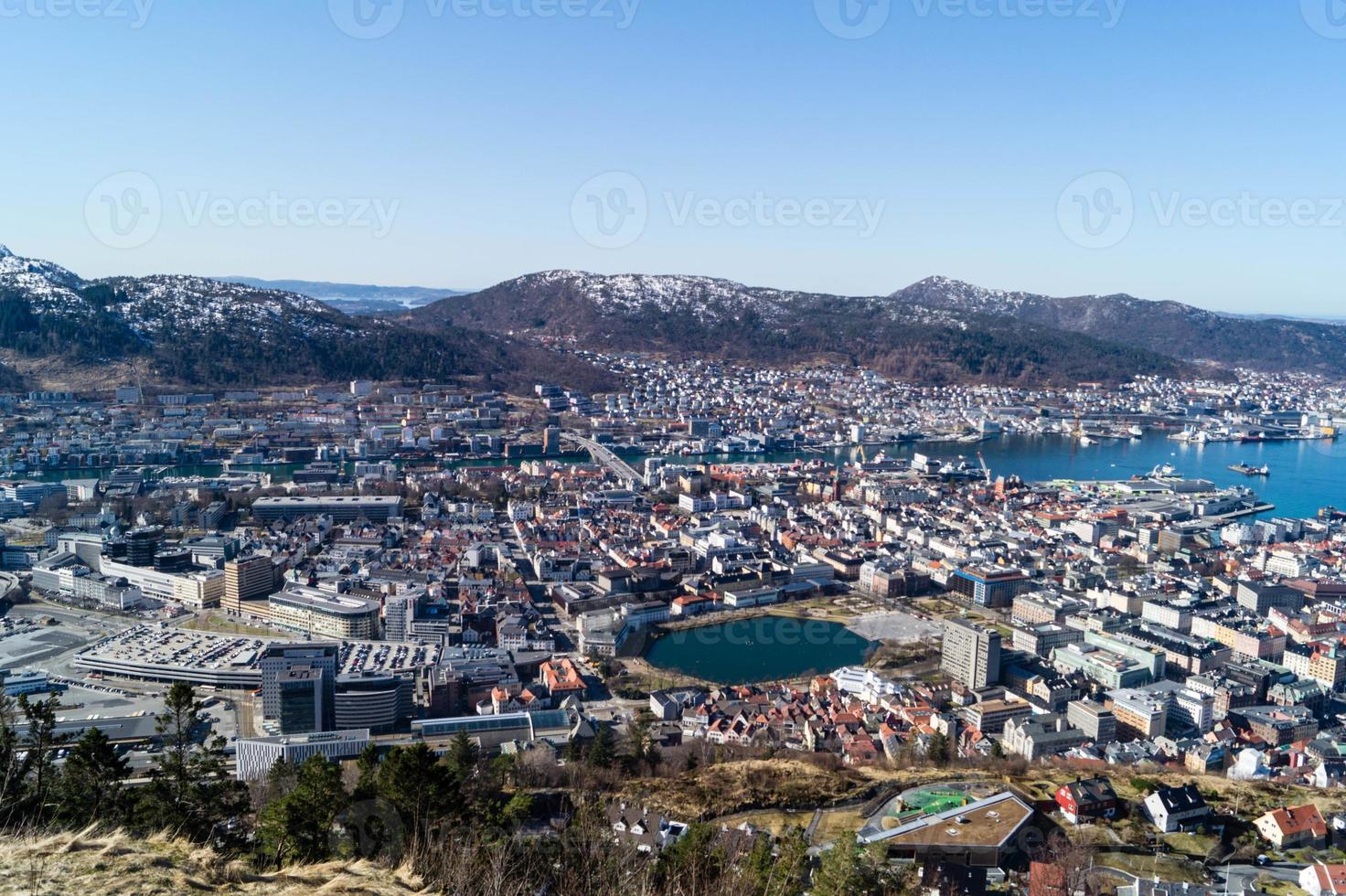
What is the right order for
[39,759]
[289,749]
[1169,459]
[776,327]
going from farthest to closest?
[776,327]
[1169,459]
[289,749]
[39,759]

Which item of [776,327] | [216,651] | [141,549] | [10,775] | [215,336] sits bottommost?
[216,651]

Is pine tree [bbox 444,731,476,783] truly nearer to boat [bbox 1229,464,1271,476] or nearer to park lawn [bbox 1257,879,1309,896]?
park lawn [bbox 1257,879,1309,896]

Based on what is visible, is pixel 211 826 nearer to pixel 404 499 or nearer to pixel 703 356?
pixel 404 499

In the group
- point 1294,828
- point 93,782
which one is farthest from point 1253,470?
point 93,782

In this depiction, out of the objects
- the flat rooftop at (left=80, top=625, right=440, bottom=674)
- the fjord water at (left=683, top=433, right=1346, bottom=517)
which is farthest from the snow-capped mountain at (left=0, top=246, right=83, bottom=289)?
the flat rooftop at (left=80, top=625, right=440, bottom=674)

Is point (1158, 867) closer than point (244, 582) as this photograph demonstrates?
Yes

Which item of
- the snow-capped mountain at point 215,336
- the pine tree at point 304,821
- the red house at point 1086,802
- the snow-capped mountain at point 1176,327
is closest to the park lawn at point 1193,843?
the red house at point 1086,802

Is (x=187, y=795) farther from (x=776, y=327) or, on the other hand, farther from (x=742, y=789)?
(x=776, y=327)
